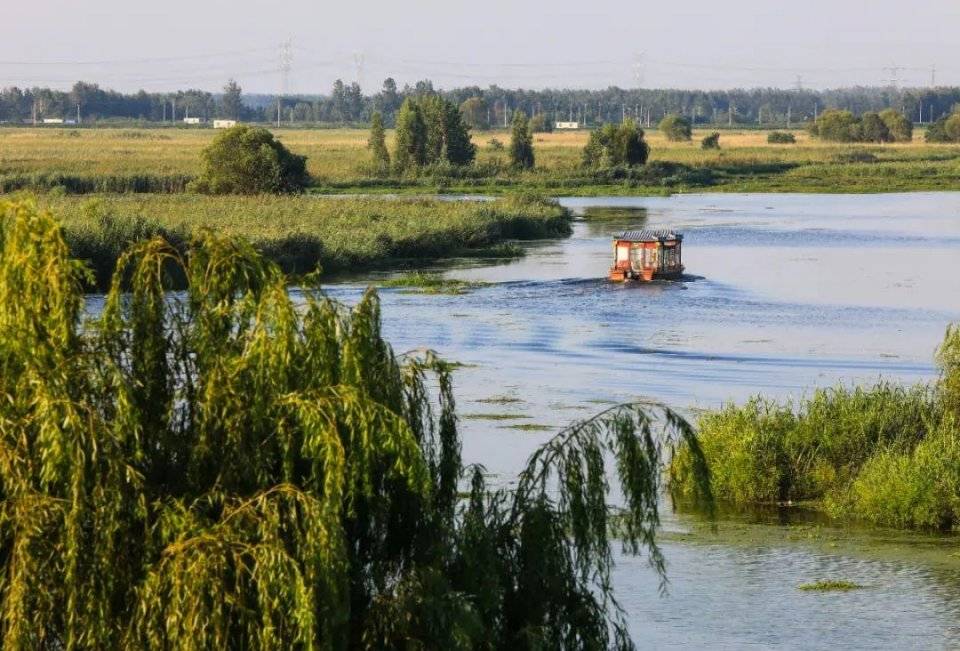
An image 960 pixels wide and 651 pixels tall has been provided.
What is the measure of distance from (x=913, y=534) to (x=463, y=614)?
37.4 feet

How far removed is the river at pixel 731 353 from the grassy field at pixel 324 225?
237 cm

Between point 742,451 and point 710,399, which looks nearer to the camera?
point 742,451

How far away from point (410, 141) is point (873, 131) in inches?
3054

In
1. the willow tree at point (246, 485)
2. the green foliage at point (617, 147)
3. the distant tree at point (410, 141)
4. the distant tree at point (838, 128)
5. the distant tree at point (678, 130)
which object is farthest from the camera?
the distant tree at point (838, 128)

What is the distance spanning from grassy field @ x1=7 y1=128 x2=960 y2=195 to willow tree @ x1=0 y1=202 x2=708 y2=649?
202 ft

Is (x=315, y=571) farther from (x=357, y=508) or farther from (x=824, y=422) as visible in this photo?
(x=824, y=422)

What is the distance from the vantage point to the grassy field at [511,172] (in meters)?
82.6

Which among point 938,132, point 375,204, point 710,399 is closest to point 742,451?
point 710,399

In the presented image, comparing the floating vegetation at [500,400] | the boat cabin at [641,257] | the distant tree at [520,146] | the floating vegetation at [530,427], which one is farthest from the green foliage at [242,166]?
the floating vegetation at [530,427]

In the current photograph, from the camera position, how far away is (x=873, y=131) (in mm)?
166875

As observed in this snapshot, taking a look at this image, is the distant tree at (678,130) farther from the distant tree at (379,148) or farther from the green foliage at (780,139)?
the distant tree at (379,148)

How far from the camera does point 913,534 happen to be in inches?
792

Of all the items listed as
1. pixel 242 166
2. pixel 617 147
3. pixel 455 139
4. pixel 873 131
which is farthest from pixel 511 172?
pixel 873 131

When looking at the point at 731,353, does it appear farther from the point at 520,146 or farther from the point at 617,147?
Result: the point at 617,147
